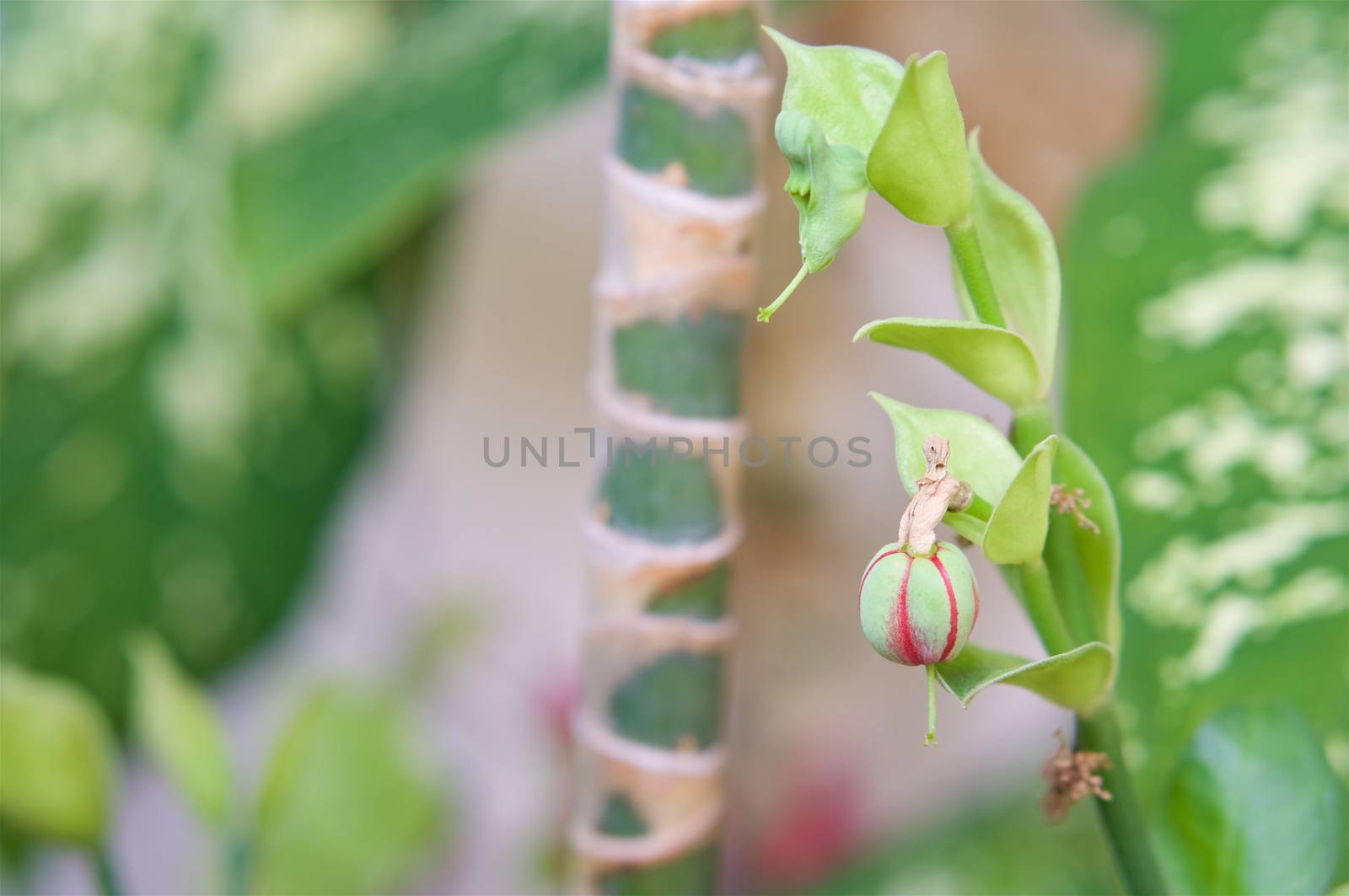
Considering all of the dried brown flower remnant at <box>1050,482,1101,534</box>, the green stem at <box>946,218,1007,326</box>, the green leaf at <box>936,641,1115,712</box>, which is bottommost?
the green leaf at <box>936,641,1115,712</box>

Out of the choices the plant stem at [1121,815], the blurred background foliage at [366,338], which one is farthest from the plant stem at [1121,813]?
the blurred background foliage at [366,338]

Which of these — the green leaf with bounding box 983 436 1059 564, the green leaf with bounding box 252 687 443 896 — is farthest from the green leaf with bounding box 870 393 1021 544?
the green leaf with bounding box 252 687 443 896

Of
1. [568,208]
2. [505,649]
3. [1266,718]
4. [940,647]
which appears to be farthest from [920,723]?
[940,647]

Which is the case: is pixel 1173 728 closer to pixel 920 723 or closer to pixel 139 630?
pixel 920 723

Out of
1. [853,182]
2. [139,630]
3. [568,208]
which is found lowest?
[139,630]

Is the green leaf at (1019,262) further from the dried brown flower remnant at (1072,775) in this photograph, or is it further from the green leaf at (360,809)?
the green leaf at (360,809)

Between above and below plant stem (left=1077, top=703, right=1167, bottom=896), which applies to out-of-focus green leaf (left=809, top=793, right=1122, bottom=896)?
below

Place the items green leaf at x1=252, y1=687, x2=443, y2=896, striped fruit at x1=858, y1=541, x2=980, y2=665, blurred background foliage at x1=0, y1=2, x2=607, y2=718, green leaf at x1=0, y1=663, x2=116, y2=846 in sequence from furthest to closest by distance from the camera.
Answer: blurred background foliage at x1=0, y1=2, x2=607, y2=718 → green leaf at x1=252, y1=687, x2=443, y2=896 → green leaf at x1=0, y1=663, x2=116, y2=846 → striped fruit at x1=858, y1=541, x2=980, y2=665

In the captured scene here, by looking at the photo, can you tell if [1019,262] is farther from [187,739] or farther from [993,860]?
[993,860]

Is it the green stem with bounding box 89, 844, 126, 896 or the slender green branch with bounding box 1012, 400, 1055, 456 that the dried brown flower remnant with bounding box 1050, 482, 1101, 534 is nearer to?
the slender green branch with bounding box 1012, 400, 1055, 456
